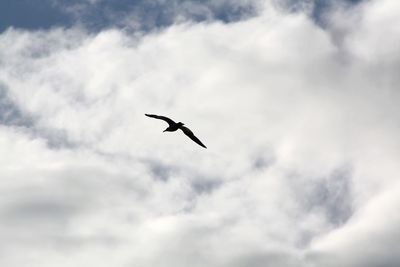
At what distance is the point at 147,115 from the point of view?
192 ft

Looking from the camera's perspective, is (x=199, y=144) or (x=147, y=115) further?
(x=199, y=144)

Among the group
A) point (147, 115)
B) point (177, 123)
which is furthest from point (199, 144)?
point (147, 115)

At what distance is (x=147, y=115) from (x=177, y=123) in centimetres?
429

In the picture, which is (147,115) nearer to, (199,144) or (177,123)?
(177,123)

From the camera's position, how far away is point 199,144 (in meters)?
63.0

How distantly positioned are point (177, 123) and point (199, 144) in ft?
17.7

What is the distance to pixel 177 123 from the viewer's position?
59.7m

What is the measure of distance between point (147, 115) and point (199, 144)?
9.23 m
